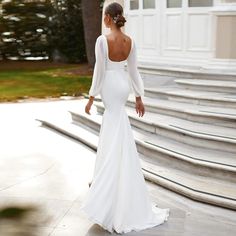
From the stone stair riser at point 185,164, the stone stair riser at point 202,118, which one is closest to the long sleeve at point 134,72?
the stone stair riser at point 185,164

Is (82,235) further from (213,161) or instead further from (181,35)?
(181,35)

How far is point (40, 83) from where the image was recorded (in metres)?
14.3

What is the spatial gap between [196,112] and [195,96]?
0.63m

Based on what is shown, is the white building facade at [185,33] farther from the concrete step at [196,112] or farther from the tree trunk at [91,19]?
the tree trunk at [91,19]

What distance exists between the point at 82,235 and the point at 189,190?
4.45 feet

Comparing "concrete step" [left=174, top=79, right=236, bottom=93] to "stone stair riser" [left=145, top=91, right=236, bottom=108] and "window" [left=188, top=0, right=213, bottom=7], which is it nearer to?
"stone stair riser" [left=145, top=91, right=236, bottom=108]

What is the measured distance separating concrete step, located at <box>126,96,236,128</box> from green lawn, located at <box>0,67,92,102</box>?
210 inches

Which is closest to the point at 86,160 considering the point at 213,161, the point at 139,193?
the point at 213,161

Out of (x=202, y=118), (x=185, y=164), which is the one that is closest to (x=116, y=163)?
(x=185, y=164)

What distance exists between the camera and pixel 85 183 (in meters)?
5.56

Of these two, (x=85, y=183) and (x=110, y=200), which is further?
(x=85, y=183)

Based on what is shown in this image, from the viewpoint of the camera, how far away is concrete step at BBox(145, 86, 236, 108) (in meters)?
6.61

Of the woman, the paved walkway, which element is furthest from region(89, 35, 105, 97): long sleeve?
the paved walkway

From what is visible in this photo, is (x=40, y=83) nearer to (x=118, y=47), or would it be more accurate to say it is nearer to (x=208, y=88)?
(x=208, y=88)
